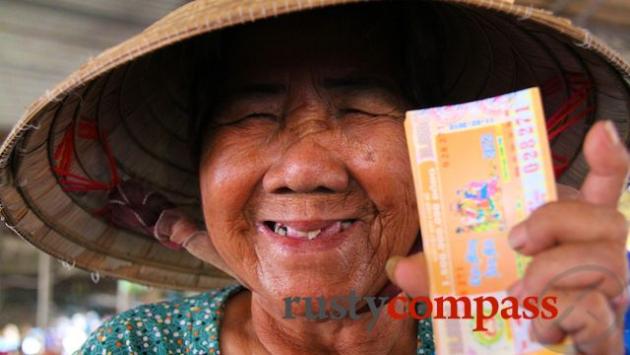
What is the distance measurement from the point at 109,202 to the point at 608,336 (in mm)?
1361

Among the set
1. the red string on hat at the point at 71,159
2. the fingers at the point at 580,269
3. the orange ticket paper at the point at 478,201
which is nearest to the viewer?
the fingers at the point at 580,269

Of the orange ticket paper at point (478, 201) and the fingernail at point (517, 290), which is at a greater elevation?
the orange ticket paper at point (478, 201)

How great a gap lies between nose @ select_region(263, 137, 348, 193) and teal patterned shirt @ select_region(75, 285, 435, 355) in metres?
0.47

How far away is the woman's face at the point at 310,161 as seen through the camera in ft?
3.86

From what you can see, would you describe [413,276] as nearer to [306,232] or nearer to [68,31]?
[306,232]

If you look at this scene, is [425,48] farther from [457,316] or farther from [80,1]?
[80,1]

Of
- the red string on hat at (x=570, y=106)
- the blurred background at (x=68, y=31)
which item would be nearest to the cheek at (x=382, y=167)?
the red string on hat at (x=570, y=106)

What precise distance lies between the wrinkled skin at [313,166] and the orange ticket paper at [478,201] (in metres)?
0.30

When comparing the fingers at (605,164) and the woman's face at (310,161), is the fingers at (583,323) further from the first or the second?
the woman's face at (310,161)

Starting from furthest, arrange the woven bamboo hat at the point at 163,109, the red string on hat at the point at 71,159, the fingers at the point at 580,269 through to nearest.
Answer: the red string on hat at the point at 71,159
the woven bamboo hat at the point at 163,109
the fingers at the point at 580,269

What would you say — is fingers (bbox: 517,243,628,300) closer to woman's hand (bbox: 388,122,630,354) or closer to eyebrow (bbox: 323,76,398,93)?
woman's hand (bbox: 388,122,630,354)

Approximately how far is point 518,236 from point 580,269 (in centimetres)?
8

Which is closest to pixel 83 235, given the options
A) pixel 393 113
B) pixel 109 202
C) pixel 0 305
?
pixel 109 202

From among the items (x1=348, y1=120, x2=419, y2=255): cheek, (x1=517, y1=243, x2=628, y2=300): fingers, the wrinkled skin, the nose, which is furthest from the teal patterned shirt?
(x1=517, y1=243, x2=628, y2=300): fingers
